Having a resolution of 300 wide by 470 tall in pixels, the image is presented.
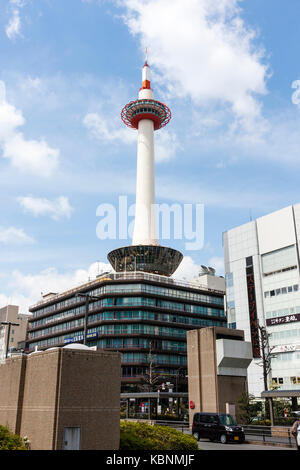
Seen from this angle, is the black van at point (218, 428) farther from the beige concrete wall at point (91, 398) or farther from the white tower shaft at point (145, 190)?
the white tower shaft at point (145, 190)

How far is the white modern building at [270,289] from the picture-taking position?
73875mm

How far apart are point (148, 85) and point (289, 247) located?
74924mm

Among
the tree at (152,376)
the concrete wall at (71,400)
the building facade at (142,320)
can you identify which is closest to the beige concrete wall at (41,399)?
the concrete wall at (71,400)

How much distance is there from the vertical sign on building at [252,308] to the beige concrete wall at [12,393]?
62731 millimetres

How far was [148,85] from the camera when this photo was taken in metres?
131

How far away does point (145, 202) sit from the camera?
4786 inches

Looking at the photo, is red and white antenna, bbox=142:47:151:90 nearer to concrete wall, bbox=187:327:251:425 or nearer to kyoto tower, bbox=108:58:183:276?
kyoto tower, bbox=108:58:183:276

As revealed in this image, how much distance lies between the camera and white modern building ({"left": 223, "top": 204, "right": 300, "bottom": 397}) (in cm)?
7388

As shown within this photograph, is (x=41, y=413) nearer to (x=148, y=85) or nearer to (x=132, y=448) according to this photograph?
(x=132, y=448)

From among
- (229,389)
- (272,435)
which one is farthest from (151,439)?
(229,389)

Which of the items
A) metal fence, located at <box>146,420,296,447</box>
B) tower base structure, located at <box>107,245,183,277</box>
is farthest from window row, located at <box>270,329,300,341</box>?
tower base structure, located at <box>107,245,183,277</box>

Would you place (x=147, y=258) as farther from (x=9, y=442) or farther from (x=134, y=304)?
(x=9, y=442)

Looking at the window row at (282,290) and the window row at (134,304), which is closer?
the window row at (282,290)

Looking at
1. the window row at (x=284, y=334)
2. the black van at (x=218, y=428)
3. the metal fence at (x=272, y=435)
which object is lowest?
the metal fence at (x=272, y=435)
